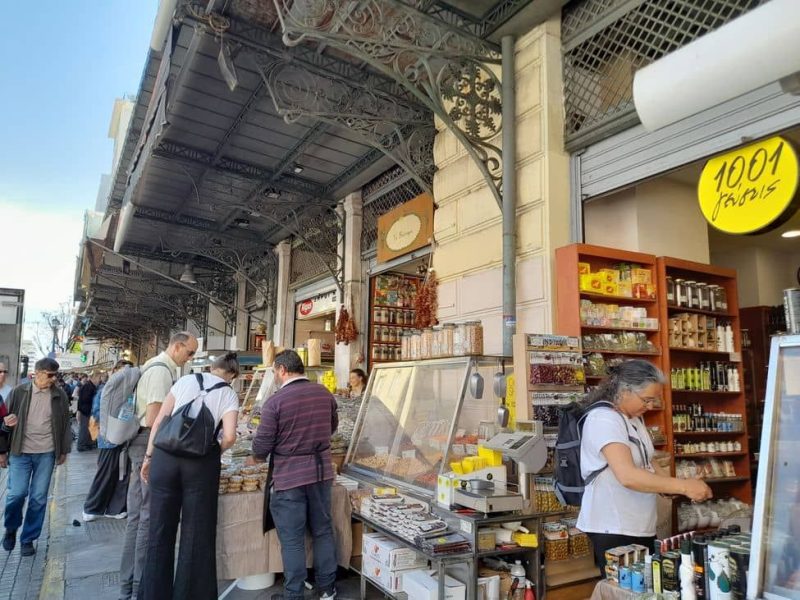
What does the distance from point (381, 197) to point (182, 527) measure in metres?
Result: 6.28

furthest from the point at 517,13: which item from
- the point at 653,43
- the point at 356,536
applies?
the point at 356,536

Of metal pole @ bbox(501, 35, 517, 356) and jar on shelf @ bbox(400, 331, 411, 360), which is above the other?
metal pole @ bbox(501, 35, 517, 356)

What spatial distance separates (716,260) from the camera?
306 inches

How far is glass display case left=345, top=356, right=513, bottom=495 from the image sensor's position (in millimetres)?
4086

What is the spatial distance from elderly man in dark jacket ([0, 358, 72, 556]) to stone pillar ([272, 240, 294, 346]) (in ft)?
22.9

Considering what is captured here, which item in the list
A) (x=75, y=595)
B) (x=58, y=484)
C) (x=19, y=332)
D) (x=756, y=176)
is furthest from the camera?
(x=19, y=332)

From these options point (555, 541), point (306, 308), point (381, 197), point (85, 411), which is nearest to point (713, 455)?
point (555, 541)

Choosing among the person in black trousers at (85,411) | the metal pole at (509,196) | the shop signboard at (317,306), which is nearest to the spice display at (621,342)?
the metal pole at (509,196)

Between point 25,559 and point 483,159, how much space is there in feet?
17.2

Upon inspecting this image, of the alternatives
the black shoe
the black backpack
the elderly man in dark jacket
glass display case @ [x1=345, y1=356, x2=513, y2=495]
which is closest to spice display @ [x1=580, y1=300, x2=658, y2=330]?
glass display case @ [x1=345, y1=356, x2=513, y2=495]

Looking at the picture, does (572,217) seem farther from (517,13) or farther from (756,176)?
(517,13)

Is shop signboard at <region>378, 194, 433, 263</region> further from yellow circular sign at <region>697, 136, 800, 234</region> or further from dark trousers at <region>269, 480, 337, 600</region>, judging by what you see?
dark trousers at <region>269, 480, 337, 600</region>

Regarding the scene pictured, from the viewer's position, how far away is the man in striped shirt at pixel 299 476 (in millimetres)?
3881

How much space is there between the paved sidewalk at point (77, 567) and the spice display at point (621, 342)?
253 centimetres
